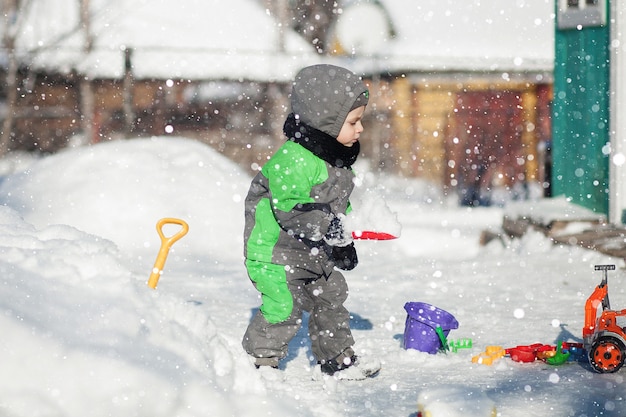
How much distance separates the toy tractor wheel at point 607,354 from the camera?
3916 millimetres

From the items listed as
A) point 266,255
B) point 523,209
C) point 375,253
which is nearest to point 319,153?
point 266,255

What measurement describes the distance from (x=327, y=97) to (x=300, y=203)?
0.52m

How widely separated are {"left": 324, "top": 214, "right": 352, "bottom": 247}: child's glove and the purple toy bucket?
2.65 ft

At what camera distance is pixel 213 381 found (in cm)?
309

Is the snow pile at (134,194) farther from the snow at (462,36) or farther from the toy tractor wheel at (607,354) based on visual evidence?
the snow at (462,36)

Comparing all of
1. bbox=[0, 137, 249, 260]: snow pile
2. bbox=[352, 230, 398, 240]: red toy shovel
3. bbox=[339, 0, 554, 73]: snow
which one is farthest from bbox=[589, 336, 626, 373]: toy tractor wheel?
bbox=[339, 0, 554, 73]: snow

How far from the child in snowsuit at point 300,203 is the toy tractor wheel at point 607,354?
3.93 feet

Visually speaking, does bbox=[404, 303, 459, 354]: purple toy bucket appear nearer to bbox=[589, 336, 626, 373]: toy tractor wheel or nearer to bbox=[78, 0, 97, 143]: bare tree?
bbox=[589, 336, 626, 373]: toy tractor wheel

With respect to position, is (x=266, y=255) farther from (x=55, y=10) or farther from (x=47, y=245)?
(x=55, y=10)

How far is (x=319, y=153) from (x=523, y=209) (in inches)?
219

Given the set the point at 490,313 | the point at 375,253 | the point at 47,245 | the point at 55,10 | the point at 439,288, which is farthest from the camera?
the point at 55,10

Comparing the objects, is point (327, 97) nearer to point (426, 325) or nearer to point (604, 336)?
point (426, 325)

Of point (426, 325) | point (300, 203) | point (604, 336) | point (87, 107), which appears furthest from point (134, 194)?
point (87, 107)

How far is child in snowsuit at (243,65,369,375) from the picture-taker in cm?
383
